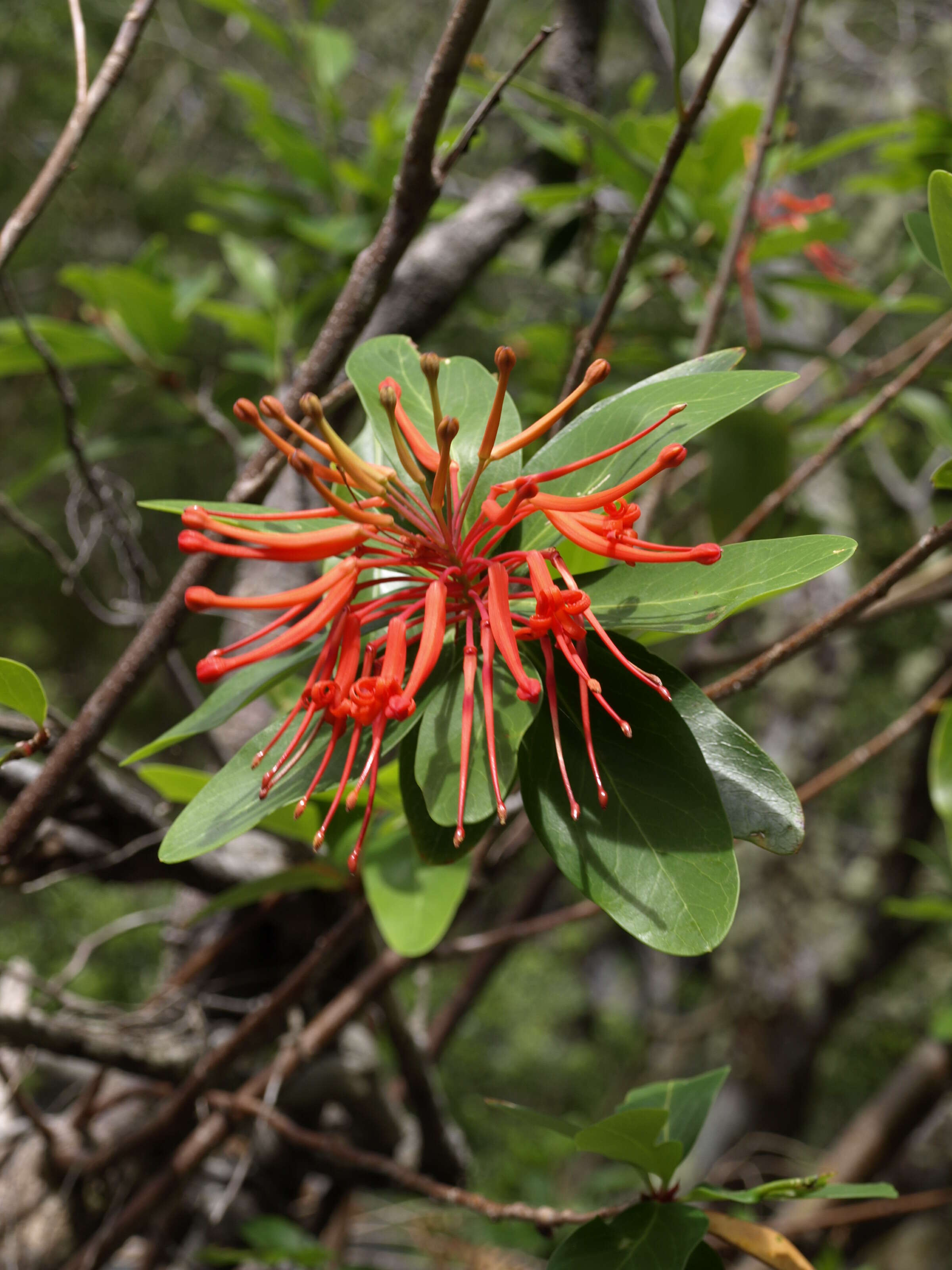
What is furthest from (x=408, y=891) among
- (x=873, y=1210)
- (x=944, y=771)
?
(x=873, y=1210)

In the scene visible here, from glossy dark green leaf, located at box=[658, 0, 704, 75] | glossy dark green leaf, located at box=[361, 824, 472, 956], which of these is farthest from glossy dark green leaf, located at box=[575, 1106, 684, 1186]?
glossy dark green leaf, located at box=[658, 0, 704, 75]

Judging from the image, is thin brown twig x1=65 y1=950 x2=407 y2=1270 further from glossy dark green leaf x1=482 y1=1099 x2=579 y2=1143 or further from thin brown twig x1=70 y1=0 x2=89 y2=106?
thin brown twig x1=70 y1=0 x2=89 y2=106

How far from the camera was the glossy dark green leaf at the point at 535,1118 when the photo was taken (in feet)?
1.21

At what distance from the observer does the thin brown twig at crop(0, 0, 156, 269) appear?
411mm

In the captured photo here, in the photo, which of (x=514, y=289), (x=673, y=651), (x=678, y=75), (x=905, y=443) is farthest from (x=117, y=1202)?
(x=514, y=289)

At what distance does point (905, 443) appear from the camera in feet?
7.92

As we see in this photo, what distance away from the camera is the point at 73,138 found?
414mm

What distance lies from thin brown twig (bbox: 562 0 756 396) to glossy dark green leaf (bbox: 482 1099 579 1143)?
33 centimetres

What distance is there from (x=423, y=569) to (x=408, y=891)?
0.21 m

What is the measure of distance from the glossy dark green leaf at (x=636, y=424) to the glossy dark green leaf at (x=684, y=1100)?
0.29 meters

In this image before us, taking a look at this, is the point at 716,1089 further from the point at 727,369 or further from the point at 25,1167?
the point at 25,1167

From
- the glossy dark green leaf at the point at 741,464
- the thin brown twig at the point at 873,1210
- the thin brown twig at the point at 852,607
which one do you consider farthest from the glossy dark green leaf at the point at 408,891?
the thin brown twig at the point at 873,1210

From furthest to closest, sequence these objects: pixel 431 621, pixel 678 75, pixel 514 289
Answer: pixel 514 289
pixel 678 75
pixel 431 621

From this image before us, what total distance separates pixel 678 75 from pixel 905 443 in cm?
228
